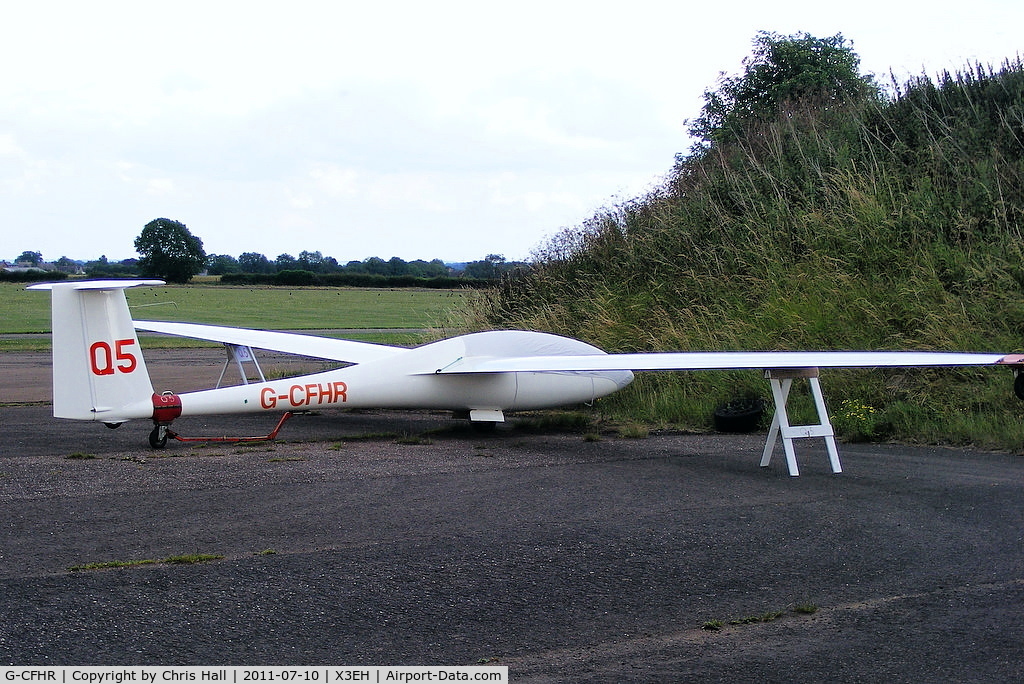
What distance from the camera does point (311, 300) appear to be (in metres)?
59.2

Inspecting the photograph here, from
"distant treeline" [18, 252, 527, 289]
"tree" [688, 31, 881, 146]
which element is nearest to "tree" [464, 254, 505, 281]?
"tree" [688, 31, 881, 146]

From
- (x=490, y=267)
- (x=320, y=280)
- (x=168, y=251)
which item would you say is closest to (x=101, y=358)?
(x=490, y=267)

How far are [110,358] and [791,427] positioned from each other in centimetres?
668

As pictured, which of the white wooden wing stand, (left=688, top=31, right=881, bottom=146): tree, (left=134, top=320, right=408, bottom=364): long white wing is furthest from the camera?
(left=688, top=31, right=881, bottom=146): tree

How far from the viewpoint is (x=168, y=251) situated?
→ 39.3 m

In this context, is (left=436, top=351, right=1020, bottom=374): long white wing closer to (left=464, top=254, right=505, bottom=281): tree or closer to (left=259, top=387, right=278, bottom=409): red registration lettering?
(left=259, top=387, right=278, bottom=409): red registration lettering

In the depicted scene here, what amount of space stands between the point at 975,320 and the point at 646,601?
1012 cm

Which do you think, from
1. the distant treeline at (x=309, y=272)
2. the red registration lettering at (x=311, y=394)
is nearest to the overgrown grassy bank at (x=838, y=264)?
the red registration lettering at (x=311, y=394)

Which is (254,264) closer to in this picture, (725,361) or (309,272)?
(309,272)

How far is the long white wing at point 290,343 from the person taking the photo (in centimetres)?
1455

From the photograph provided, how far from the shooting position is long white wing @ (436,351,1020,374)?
927 cm

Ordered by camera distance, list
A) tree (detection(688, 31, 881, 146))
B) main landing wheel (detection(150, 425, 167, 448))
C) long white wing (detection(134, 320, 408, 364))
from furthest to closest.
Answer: tree (detection(688, 31, 881, 146))
long white wing (detection(134, 320, 408, 364))
main landing wheel (detection(150, 425, 167, 448))

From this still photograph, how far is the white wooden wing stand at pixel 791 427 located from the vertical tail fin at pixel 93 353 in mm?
6050

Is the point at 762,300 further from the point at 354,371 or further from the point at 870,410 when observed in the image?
the point at 354,371
